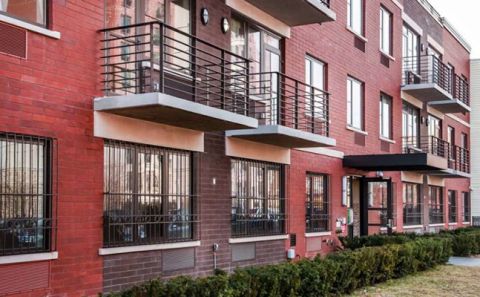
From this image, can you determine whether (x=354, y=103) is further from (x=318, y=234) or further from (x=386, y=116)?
(x=318, y=234)

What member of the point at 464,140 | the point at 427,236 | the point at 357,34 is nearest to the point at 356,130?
the point at 357,34

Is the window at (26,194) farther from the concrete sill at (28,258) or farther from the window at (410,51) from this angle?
the window at (410,51)

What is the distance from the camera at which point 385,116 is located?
83.0 feet

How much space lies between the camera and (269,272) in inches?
417

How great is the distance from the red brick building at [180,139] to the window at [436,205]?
327 inches

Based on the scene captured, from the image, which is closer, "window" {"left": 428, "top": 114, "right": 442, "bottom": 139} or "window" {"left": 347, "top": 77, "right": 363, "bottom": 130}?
"window" {"left": 347, "top": 77, "right": 363, "bottom": 130}

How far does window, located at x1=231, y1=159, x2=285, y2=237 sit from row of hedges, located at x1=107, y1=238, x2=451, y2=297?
261 centimetres

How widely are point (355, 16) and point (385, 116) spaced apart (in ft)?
15.0

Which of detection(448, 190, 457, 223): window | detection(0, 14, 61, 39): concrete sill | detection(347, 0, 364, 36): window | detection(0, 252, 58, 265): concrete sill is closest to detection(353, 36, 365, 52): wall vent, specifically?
detection(347, 0, 364, 36): window

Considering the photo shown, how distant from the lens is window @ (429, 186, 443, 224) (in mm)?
31245

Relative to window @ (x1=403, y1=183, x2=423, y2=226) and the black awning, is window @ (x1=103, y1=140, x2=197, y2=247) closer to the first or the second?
the black awning

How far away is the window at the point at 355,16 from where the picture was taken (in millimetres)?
21844

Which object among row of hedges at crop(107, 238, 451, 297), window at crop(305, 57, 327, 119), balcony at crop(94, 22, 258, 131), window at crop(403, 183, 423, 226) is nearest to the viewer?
row of hedges at crop(107, 238, 451, 297)

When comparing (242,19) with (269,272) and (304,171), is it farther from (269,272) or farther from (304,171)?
(269,272)
